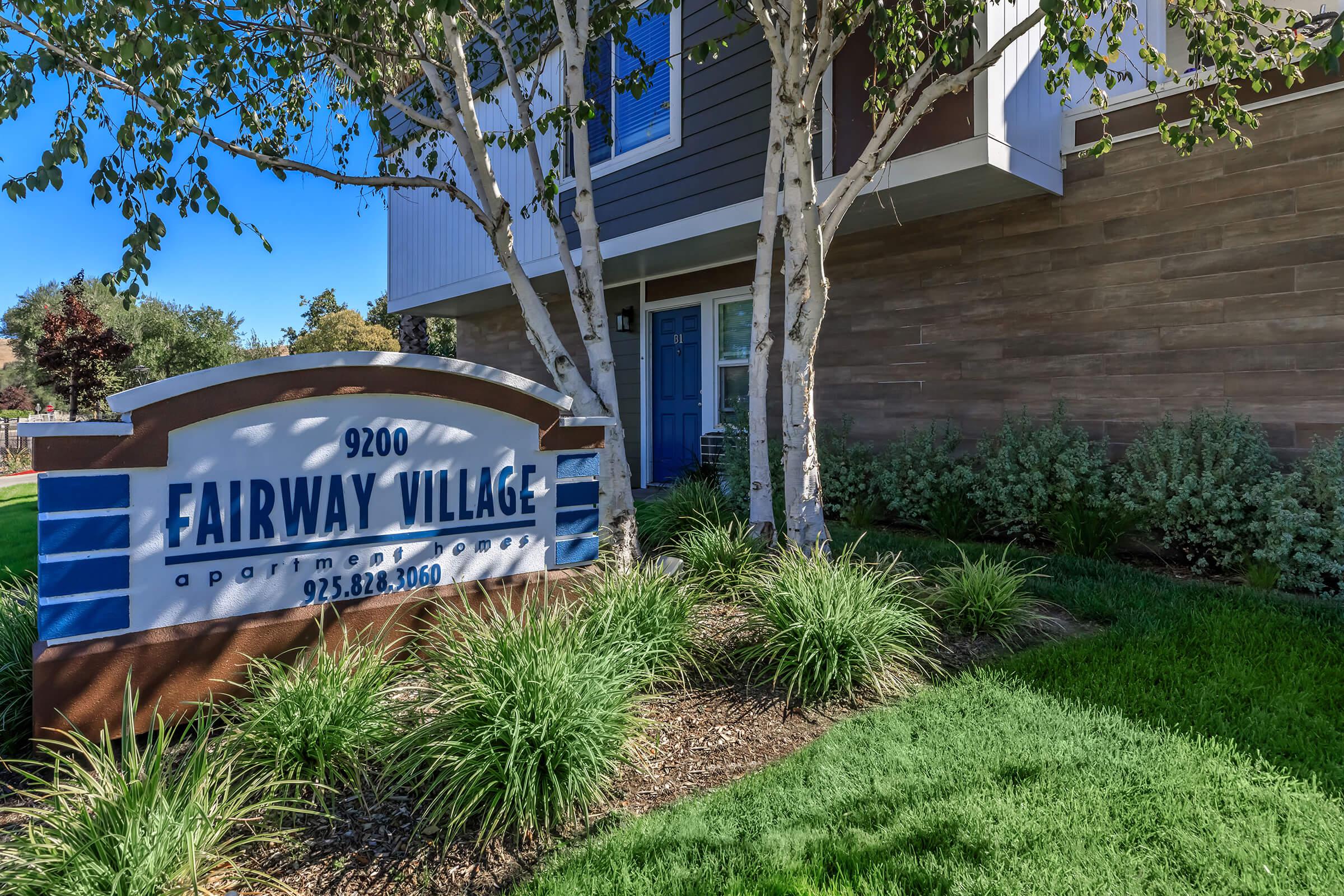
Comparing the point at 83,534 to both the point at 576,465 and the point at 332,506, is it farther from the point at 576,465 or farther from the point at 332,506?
the point at 576,465

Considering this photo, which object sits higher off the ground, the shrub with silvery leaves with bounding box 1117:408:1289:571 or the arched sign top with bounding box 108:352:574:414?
the arched sign top with bounding box 108:352:574:414

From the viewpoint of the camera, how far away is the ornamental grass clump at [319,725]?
2451 millimetres

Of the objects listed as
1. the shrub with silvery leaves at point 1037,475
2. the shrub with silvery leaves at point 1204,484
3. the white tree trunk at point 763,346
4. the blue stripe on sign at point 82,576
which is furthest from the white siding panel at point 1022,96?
the blue stripe on sign at point 82,576

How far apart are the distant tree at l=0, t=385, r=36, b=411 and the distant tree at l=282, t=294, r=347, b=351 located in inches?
456

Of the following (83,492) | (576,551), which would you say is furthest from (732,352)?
(83,492)

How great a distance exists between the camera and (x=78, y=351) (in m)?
19.5

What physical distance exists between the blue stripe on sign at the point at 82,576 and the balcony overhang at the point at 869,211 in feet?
17.0

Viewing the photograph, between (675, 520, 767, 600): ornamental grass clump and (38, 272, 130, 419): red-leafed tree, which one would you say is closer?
(675, 520, 767, 600): ornamental grass clump

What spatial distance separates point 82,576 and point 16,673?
915 mm

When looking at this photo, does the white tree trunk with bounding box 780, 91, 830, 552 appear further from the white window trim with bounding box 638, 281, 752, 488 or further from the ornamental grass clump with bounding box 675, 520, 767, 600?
the white window trim with bounding box 638, 281, 752, 488

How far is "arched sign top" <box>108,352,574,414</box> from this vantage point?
2.75 m

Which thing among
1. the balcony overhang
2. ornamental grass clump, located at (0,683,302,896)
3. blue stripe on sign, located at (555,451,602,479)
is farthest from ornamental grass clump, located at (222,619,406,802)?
the balcony overhang

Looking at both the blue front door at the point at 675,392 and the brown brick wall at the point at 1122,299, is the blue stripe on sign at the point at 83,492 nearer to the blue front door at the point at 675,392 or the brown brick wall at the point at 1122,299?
the brown brick wall at the point at 1122,299

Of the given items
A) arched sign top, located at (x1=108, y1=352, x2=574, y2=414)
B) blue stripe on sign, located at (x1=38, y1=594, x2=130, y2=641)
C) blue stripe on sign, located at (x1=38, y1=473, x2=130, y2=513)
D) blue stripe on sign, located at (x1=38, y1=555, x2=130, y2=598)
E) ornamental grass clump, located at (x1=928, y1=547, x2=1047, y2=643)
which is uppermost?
arched sign top, located at (x1=108, y1=352, x2=574, y2=414)
